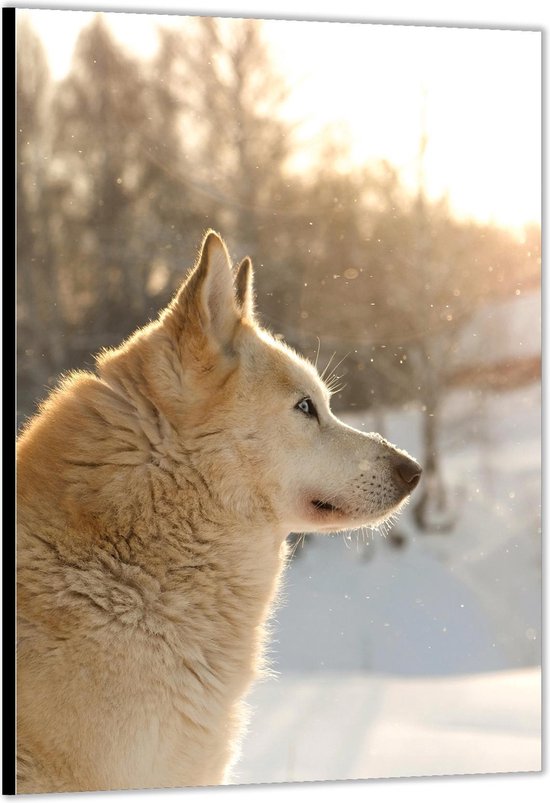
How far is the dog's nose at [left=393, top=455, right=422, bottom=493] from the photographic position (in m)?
2.81

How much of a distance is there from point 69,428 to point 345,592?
3.64 metres

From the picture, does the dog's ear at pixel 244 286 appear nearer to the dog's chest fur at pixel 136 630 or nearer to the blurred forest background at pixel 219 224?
the dog's chest fur at pixel 136 630

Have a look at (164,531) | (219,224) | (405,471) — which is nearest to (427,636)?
(219,224)

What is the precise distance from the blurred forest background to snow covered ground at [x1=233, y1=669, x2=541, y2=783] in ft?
4.90

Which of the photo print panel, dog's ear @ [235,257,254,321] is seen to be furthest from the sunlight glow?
dog's ear @ [235,257,254,321]

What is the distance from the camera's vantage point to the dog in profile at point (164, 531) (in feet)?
7.51

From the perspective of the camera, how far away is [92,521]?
2375mm

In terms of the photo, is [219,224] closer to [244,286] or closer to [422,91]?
[422,91]

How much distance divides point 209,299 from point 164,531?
2.02 ft

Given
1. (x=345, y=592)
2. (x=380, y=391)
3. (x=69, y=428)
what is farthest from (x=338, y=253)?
(x=69, y=428)

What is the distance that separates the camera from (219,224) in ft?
17.5

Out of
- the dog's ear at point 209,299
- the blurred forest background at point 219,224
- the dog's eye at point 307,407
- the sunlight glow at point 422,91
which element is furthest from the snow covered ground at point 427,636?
the dog's ear at point 209,299

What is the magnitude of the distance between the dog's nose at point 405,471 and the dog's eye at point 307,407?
279 mm

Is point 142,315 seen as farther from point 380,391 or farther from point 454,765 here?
point 454,765
